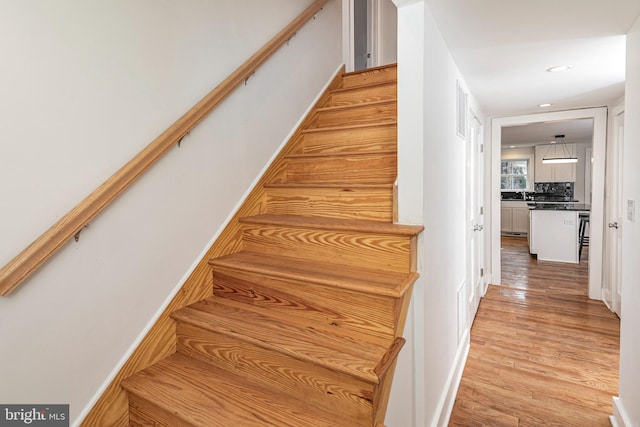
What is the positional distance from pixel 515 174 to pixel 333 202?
29.6 ft

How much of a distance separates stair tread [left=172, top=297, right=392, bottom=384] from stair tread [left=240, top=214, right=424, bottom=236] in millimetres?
431

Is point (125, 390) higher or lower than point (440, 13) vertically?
lower

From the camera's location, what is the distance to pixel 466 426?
1.82 meters

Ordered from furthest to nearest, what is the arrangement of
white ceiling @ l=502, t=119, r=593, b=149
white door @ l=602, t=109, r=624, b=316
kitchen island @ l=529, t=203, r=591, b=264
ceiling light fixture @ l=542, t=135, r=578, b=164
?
ceiling light fixture @ l=542, t=135, r=578, b=164 → white ceiling @ l=502, t=119, r=593, b=149 → kitchen island @ l=529, t=203, r=591, b=264 → white door @ l=602, t=109, r=624, b=316

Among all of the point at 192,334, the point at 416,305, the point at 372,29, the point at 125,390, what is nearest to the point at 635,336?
the point at 416,305

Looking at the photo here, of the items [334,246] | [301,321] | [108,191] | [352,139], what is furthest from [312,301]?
[352,139]

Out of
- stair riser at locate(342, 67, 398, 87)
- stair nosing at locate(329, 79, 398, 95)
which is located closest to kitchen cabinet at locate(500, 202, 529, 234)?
stair riser at locate(342, 67, 398, 87)

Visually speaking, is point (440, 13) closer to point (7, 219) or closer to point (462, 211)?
point (462, 211)

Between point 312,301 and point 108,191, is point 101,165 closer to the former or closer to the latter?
point 108,191

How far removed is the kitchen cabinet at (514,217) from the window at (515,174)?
1.33 metres

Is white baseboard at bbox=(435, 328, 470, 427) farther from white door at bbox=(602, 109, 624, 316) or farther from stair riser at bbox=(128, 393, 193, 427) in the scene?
white door at bbox=(602, 109, 624, 316)

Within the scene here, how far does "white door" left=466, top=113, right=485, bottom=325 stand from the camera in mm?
2895

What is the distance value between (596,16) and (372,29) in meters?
3.08

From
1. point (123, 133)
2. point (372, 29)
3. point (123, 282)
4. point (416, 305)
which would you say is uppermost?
point (372, 29)
